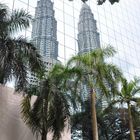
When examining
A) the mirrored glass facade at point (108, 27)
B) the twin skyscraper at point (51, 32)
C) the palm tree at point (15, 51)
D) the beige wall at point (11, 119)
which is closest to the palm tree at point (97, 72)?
the palm tree at point (15, 51)

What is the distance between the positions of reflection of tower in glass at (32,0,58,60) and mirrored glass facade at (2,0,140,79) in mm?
557

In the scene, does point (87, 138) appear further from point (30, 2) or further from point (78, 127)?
point (30, 2)

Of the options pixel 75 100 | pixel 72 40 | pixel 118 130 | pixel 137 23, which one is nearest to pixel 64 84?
pixel 75 100

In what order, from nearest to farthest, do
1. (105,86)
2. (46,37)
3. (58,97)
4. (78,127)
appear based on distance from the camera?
(58,97) → (105,86) → (78,127) → (46,37)

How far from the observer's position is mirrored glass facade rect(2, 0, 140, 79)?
90.0 ft

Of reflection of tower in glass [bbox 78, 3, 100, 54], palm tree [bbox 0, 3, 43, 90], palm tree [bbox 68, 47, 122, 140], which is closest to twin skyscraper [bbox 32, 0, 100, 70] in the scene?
reflection of tower in glass [bbox 78, 3, 100, 54]

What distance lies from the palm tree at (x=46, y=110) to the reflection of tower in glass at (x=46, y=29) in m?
9.55

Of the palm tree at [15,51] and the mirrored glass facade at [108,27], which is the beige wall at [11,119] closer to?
the palm tree at [15,51]

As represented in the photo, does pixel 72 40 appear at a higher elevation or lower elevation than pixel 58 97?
higher

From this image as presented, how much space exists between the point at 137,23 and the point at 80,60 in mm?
29815

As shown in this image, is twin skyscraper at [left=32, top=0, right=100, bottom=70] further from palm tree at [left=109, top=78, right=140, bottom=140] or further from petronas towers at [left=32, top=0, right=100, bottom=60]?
palm tree at [left=109, top=78, right=140, bottom=140]

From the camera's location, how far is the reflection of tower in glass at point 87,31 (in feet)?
90.4

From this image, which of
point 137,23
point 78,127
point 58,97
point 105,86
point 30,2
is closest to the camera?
point 58,97

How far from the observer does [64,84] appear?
15.2 meters
